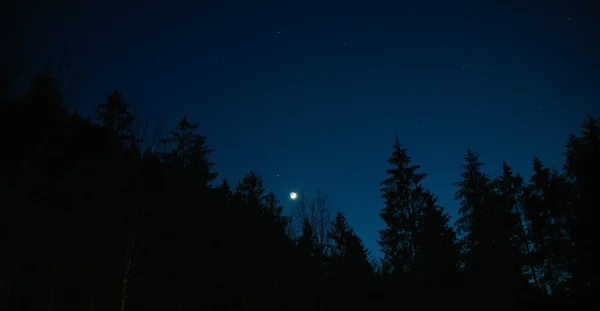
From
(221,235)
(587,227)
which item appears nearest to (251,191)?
(221,235)

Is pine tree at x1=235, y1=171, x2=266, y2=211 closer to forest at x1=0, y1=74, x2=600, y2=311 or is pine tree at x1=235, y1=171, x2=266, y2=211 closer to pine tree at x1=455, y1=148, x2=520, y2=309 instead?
forest at x1=0, y1=74, x2=600, y2=311

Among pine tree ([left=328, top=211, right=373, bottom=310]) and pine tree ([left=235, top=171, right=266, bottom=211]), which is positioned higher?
pine tree ([left=235, top=171, right=266, bottom=211])

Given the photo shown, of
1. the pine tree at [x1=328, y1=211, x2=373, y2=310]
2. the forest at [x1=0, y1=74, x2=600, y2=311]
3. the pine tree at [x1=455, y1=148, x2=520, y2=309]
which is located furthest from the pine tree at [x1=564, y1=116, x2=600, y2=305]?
the pine tree at [x1=328, y1=211, x2=373, y2=310]

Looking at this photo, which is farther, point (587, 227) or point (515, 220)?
point (515, 220)

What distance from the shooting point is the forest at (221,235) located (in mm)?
14148

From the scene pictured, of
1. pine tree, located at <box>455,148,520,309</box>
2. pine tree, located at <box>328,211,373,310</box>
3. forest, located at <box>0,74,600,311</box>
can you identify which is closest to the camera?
forest, located at <box>0,74,600,311</box>

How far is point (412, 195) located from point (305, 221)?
9334 millimetres

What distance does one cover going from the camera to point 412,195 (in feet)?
82.2

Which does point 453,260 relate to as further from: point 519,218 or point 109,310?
point 109,310

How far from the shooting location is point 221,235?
23219 mm

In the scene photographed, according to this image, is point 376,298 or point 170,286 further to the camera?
point 376,298

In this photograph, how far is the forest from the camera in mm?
14148

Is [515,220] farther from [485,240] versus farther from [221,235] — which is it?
[221,235]

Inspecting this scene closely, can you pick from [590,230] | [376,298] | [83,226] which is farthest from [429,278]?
[83,226]
